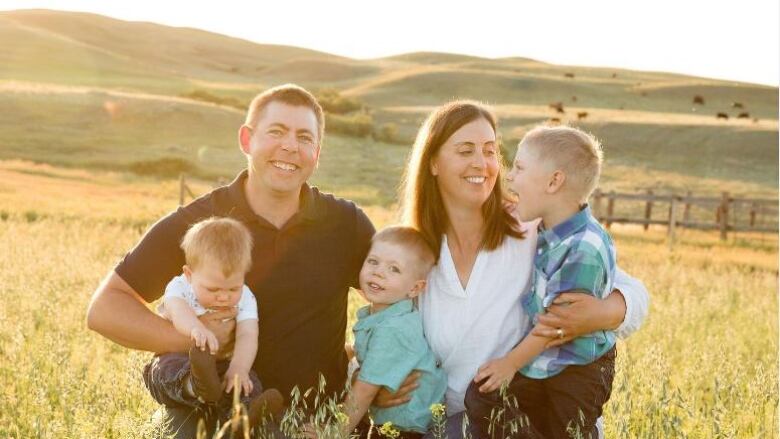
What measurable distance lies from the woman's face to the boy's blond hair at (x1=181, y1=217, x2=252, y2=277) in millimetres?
1251

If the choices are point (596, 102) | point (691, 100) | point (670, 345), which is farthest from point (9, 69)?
point (670, 345)

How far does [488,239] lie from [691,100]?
336 ft

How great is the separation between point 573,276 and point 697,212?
120 feet

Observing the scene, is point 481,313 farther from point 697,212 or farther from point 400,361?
point 697,212

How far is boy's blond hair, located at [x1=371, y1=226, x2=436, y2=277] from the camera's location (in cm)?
495

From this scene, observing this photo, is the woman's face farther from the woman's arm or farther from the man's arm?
the man's arm

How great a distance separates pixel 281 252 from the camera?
5059 mm

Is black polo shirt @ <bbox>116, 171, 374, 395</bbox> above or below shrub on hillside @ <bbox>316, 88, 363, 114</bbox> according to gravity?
above

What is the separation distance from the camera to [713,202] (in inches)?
1212

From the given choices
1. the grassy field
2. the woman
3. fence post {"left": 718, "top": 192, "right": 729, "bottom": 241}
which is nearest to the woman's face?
the woman

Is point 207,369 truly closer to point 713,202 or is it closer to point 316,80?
point 713,202

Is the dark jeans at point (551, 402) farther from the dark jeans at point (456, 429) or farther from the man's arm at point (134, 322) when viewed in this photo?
the man's arm at point (134, 322)

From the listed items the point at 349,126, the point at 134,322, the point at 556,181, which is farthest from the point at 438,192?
the point at 349,126

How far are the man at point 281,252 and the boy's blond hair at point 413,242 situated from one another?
278 millimetres
